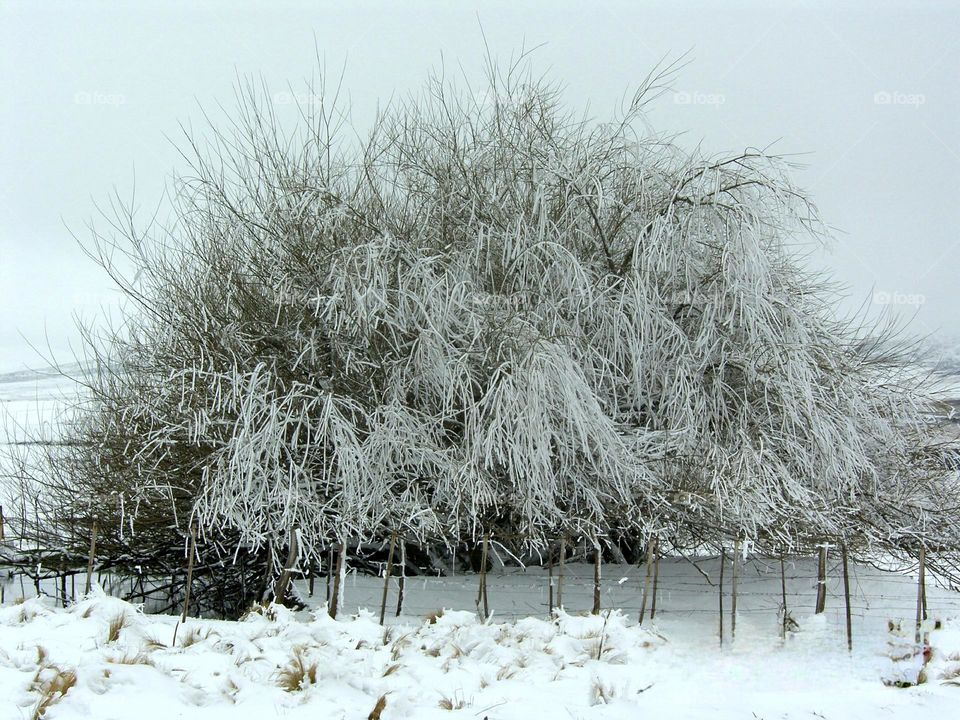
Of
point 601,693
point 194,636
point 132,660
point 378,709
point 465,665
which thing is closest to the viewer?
point 378,709

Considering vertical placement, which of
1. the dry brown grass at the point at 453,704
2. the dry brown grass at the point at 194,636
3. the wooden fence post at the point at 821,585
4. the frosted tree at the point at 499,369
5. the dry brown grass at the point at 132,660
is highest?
the frosted tree at the point at 499,369

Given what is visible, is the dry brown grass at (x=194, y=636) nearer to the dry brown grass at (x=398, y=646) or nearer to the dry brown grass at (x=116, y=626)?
the dry brown grass at (x=116, y=626)

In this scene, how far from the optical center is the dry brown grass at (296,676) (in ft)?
12.0

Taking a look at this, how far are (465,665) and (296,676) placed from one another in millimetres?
832

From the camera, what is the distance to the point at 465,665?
158 inches

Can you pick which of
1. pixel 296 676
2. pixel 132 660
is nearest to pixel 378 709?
pixel 296 676

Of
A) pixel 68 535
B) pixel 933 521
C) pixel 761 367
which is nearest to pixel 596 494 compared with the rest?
pixel 761 367

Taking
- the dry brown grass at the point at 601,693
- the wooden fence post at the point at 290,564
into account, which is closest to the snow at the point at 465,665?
the dry brown grass at the point at 601,693

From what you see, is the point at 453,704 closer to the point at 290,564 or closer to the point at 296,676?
the point at 296,676

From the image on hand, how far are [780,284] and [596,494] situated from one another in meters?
2.35

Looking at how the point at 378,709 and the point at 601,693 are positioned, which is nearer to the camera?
the point at 378,709

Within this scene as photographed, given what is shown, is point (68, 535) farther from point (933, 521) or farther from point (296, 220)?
point (933, 521)

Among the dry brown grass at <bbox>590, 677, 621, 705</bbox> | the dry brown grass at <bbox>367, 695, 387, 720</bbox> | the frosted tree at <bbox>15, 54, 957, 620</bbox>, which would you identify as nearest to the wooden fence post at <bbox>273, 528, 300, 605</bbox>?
the frosted tree at <bbox>15, 54, 957, 620</bbox>

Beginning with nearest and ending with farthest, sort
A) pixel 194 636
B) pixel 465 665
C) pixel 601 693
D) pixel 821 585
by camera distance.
→ pixel 601 693 < pixel 465 665 < pixel 194 636 < pixel 821 585
